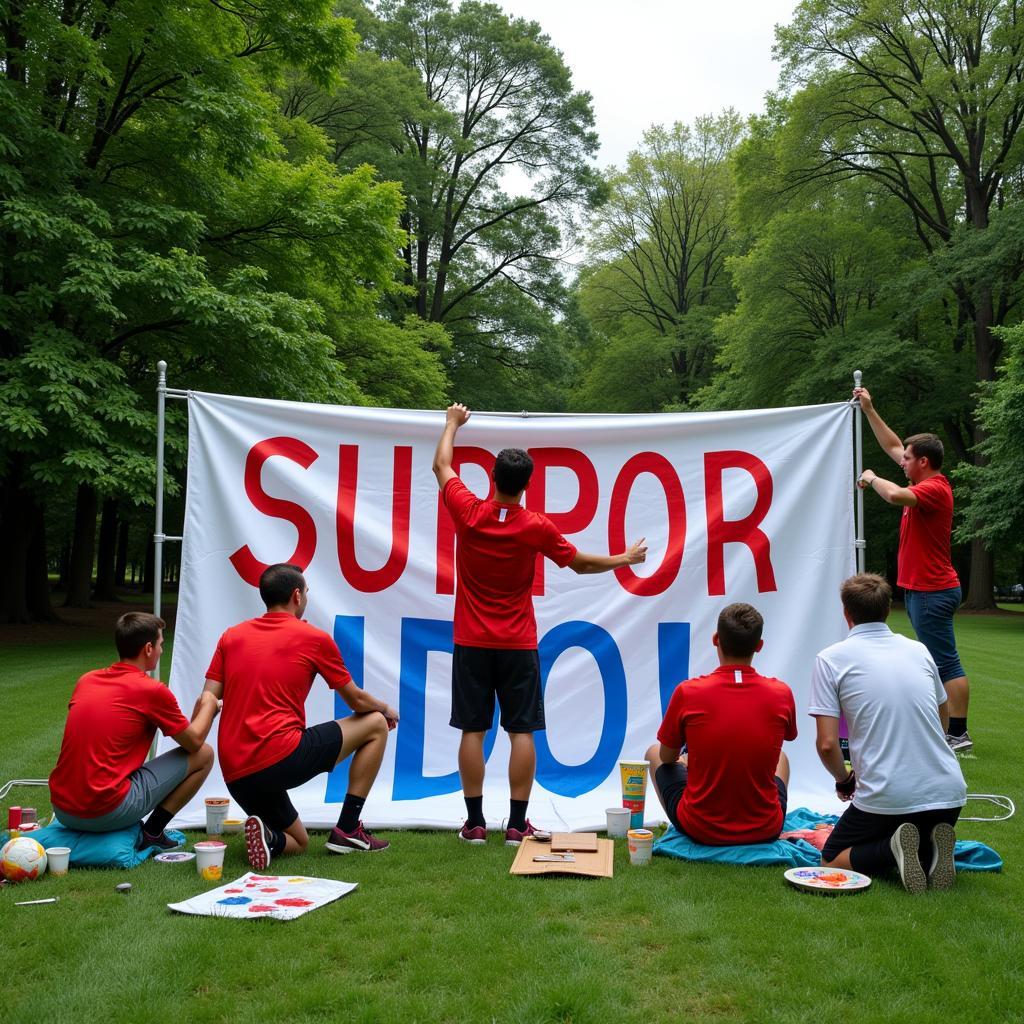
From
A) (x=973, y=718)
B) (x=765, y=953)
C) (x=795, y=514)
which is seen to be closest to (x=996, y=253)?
(x=973, y=718)

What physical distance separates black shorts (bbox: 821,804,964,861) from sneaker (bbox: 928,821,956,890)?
0.04 metres

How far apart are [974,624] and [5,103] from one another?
76.9ft

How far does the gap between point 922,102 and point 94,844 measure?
27.9 meters

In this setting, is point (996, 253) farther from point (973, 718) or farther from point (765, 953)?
point (765, 953)

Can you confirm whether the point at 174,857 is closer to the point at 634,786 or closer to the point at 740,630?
the point at 634,786

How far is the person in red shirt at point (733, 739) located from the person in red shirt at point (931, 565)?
241cm

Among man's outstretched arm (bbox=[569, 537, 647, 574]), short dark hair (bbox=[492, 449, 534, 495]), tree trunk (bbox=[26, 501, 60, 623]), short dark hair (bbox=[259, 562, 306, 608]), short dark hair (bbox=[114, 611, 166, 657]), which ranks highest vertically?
short dark hair (bbox=[492, 449, 534, 495])

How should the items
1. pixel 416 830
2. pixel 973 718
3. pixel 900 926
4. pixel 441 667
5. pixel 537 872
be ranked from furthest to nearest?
pixel 973 718, pixel 441 667, pixel 416 830, pixel 537 872, pixel 900 926

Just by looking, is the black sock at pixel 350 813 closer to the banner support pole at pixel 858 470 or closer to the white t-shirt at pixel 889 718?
the white t-shirt at pixel 889 718

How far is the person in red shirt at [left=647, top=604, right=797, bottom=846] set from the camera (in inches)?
169

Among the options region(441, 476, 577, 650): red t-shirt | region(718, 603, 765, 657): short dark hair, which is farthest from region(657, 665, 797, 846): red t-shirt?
region(441, 476, 577, 650): red t-shirt

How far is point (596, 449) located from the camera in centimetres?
612

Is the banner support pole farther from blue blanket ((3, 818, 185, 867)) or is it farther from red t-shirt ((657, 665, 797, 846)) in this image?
blue blanket ((3, 818, 185, 867))

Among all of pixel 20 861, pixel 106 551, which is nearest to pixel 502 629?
pixel 20 861
